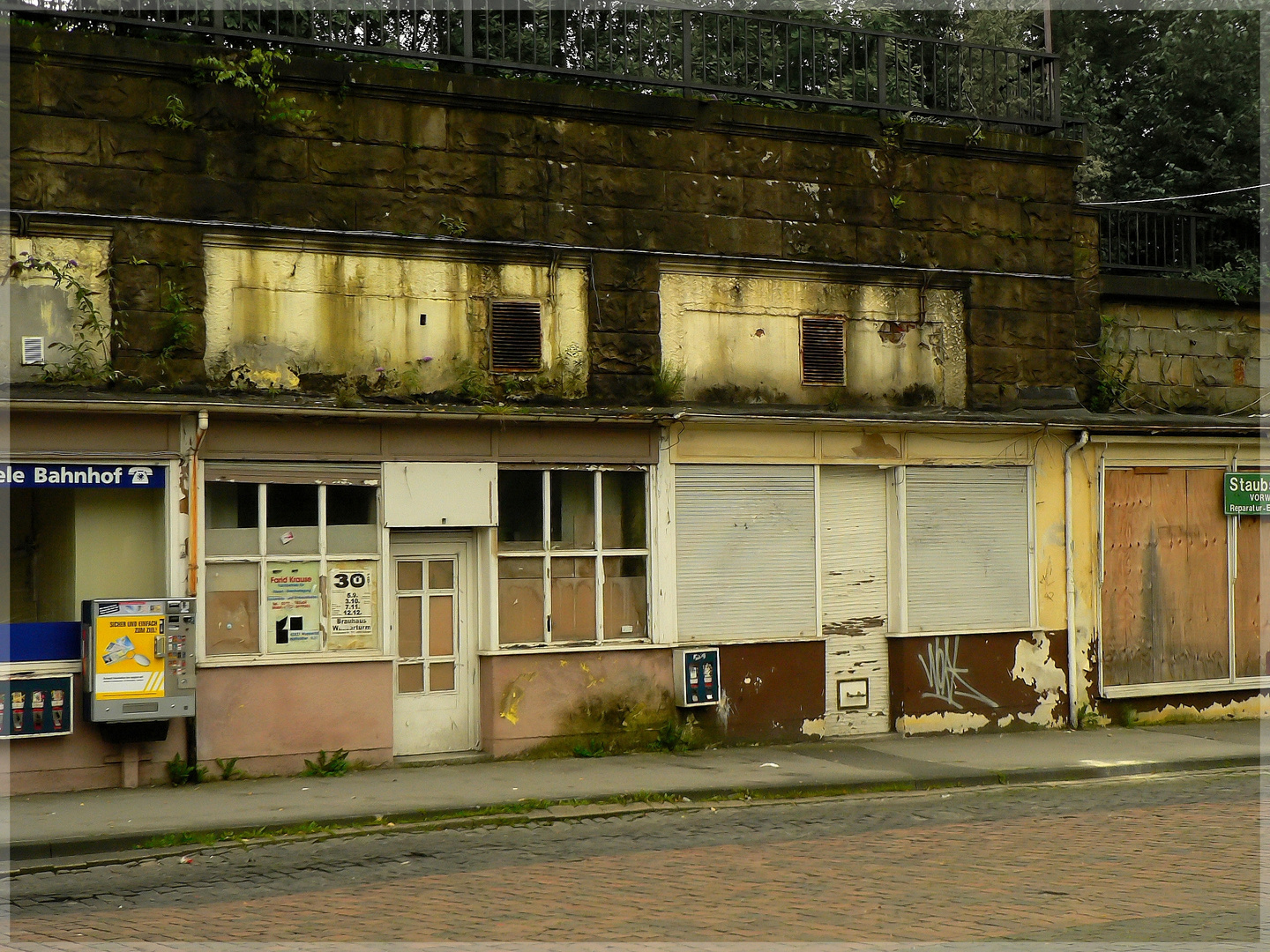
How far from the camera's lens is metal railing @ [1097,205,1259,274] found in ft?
63.7

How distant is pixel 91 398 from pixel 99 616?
6.10 feet

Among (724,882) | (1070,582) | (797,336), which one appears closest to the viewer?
(724,882)

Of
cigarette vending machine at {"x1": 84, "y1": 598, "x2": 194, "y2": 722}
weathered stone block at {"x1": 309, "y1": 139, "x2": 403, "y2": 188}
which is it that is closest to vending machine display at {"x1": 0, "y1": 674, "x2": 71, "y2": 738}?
cigarette vending machine at {"x1": 84, "y1": 598, "x2": 194, "y2": 722}

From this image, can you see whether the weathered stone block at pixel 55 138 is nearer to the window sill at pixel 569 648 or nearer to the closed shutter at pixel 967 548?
the window sill at pixel 569 648

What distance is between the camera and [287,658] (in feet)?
43.3

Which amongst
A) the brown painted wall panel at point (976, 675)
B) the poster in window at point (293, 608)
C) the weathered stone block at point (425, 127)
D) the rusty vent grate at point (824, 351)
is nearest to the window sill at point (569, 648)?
the poster in window at point (293, 608)

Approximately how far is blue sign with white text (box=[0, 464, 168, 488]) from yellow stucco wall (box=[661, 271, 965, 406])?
17.9 ft

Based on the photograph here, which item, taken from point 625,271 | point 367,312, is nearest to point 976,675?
point 625,271

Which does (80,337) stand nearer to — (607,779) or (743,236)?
(607,779)

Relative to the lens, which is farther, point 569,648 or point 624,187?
point 624,187

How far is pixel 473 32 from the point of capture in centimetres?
1552

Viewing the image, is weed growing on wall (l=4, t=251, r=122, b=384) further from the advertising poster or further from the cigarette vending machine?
the advertising poster

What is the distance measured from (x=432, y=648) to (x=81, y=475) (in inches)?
148

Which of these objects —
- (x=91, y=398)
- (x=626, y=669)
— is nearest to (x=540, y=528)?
(x=626, y=669)
